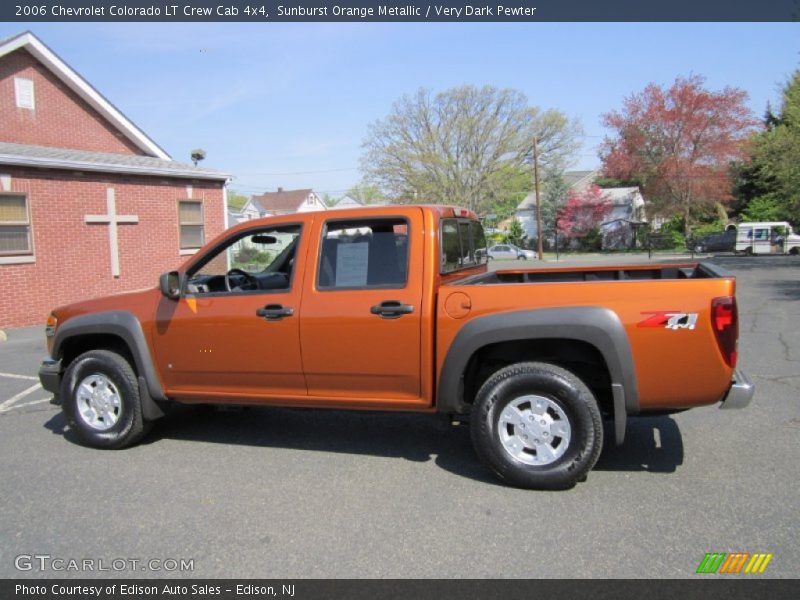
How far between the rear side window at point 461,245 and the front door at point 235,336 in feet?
3.36

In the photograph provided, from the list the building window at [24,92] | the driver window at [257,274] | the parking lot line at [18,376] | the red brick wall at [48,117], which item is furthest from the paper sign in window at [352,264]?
the building window at [24,92]

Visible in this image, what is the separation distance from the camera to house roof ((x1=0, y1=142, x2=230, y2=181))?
1338 centimetres

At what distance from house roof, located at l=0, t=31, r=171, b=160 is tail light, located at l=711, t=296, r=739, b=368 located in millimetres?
17356

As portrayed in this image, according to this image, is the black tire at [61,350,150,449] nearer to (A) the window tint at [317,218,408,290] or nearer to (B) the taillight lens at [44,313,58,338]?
(B) the taillight lens at [44,313,58,338]

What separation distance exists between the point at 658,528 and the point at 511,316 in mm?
1426

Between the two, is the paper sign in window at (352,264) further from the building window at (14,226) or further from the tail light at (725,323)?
the building window at (14,226)

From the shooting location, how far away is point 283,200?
289ft

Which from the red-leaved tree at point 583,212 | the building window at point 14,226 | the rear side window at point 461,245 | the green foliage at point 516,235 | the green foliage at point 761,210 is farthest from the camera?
the green foliage at point 516,235

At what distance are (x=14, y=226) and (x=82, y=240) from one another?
5.05ft

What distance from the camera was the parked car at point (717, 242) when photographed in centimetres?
3734

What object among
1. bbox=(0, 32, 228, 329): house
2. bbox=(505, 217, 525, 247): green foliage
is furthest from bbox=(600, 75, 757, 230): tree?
bbox=(0, 32, 228, 329): house
